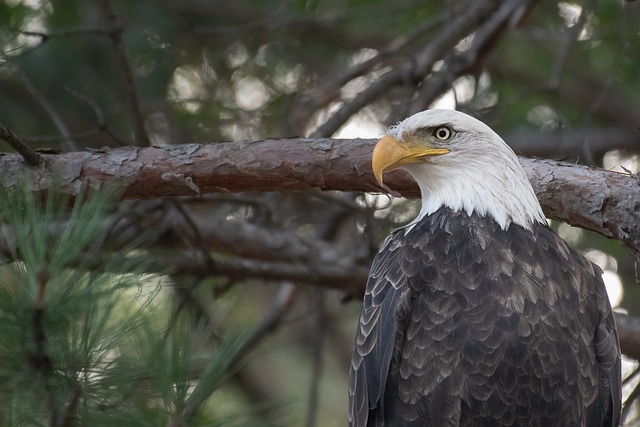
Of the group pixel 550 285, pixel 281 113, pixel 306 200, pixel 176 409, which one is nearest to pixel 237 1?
pixel 281 113

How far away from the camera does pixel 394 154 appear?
3.39 metres

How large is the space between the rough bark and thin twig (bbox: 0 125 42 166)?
0.02 meters

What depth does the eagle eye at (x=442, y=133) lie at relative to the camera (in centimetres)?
356

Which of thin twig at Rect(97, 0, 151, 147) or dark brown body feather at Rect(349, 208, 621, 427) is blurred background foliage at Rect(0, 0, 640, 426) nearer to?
thin twig at Rect(97, 0, 151, 147)

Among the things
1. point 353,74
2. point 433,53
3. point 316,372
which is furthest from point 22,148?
point 433,53

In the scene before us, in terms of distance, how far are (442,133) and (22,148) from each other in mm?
1513

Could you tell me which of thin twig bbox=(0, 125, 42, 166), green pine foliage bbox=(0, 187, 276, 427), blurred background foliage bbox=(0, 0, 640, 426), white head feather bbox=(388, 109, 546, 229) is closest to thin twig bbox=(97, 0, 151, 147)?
blurred background foliage bbox=(0, 0, 640, 426)

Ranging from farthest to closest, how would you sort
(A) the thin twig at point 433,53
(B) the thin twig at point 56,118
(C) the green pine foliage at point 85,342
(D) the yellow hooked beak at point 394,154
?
(A) the thin twig at point 433,53, (B) the thin twig at point 56,118, (D) the yellow hooked beak at point 394,154, (C) the green pine foliage at point 85,342

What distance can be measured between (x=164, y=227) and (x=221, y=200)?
0.37m

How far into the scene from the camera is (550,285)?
3186 mm

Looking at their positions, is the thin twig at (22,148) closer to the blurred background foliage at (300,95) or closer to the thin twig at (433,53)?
the blurred background foliage at (300,95)

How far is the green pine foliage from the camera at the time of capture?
2295 mm

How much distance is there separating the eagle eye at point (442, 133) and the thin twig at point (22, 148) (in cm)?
144

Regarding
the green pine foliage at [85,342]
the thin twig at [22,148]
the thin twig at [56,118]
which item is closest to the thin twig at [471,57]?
the thin twig at [56,118]
